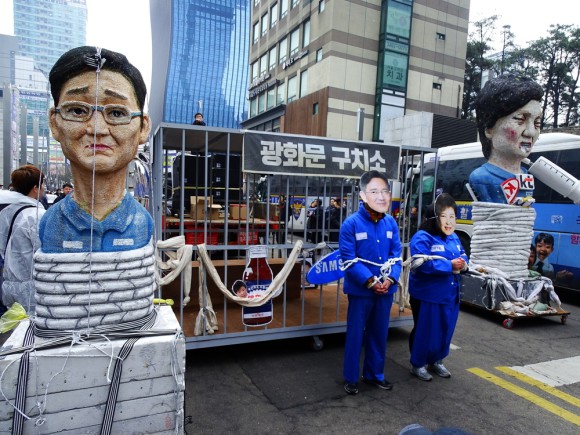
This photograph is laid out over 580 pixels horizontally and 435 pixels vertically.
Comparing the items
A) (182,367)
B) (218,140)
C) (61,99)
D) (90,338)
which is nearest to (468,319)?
(218,140)

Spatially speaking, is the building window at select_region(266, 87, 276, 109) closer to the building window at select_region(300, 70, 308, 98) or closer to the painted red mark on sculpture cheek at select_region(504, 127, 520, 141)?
Answer: the building window at select_region(300, 70, 308, 98)

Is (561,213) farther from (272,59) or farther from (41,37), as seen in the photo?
(272,59)

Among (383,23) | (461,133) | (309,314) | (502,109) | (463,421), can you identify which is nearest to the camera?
(463,421)

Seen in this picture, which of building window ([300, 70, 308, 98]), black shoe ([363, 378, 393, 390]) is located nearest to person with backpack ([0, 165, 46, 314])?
black shoe ([363, 378, 393, 390])

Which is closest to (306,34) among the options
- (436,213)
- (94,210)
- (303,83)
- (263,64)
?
(303,83)

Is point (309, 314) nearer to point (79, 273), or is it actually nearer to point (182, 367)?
point (182, 367)

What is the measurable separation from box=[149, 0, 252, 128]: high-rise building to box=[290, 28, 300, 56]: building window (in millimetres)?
8757

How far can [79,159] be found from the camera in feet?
7.55

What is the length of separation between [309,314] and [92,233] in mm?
A: 3100

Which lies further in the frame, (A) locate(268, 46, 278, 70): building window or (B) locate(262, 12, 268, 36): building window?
(B) locate(262, 12, 268, 36): building window

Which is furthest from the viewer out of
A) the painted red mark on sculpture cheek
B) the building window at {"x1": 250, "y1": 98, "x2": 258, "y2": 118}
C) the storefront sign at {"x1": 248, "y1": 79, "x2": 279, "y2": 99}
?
the building window at {"x1": 250, "y1": 98, "x2": 258, "y2": 118}

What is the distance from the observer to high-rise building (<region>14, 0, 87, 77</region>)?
255cm

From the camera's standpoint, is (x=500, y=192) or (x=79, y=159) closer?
(x=79, y=159)

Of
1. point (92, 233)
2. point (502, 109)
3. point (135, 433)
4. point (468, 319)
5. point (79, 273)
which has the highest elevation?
point (502, 109)
